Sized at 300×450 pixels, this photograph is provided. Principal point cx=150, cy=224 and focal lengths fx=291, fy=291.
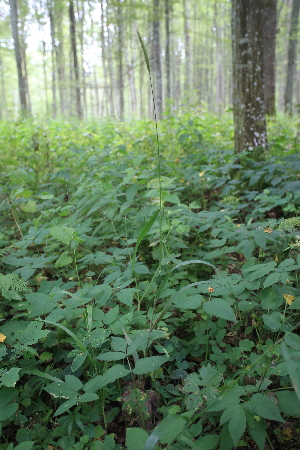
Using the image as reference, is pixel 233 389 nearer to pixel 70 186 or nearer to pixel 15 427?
pixel 15 427

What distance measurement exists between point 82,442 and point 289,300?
1.19 metres

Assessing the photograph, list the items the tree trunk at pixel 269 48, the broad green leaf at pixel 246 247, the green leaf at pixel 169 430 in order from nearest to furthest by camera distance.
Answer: the green leaf at pixel 169 430 < the broad green leaf at pixel 246 247 < the tree trunk at pixel 269 48

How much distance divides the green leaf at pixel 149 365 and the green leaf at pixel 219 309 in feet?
1.00

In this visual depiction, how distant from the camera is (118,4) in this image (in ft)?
22.9

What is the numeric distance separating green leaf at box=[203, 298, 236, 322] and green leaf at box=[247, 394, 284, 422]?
1.09 feet

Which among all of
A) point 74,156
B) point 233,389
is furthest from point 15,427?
point 74,156

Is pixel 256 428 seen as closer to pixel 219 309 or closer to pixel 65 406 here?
pixel 219 309

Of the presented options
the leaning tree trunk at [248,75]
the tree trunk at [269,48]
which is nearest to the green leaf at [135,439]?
the leaning tree trunk at [248,75]

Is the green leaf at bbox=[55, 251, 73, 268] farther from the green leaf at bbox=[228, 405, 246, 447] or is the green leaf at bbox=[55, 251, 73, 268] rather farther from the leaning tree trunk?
the leaning tree trunk

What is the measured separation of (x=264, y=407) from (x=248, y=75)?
3.86 m

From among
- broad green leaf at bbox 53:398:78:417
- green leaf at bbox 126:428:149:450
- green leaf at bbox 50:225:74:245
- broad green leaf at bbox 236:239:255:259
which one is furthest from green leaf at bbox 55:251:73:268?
green leaf at bbox 126:428:149:450

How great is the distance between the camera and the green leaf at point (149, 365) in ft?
3.75

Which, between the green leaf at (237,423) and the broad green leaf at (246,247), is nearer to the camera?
the green leaf at (237,423)

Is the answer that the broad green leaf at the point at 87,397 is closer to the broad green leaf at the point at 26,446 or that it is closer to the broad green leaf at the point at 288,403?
the broad green leaf at the point at 26,446
